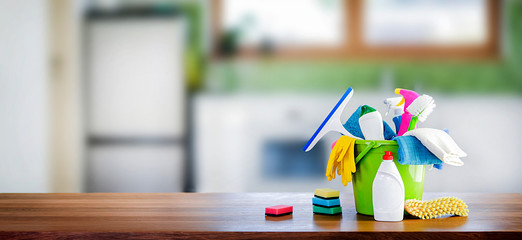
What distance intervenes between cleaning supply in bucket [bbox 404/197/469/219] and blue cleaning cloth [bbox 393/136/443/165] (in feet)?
0.27

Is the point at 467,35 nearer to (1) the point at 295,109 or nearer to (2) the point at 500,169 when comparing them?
(2) the point at 500,169

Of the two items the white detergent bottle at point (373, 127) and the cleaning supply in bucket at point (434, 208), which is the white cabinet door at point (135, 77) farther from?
the cleaning supply in bucket at point (434, 208)

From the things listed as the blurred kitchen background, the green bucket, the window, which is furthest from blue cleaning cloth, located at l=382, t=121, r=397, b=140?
the window

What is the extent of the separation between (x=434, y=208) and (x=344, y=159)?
0.67 feet

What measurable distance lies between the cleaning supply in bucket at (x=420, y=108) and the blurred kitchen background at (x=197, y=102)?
1.70m

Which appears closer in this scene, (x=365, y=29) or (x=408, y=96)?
(x=408, y=96)

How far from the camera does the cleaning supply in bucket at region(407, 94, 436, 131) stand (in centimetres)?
121

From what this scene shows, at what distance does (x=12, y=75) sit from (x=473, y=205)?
222 cm

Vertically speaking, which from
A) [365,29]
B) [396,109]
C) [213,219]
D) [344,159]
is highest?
[365,29]

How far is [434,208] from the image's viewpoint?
1.16 metres

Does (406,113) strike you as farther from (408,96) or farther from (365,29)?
(365,29)

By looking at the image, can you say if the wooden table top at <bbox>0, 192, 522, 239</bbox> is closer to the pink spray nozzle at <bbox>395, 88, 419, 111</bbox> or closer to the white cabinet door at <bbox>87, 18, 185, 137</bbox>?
the pink spray nozzle at <bbox>395, 88, 419, 111</bbox>

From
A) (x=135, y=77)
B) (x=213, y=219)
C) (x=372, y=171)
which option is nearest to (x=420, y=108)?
(x=372, y=171)

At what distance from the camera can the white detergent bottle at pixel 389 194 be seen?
1.11 meters
